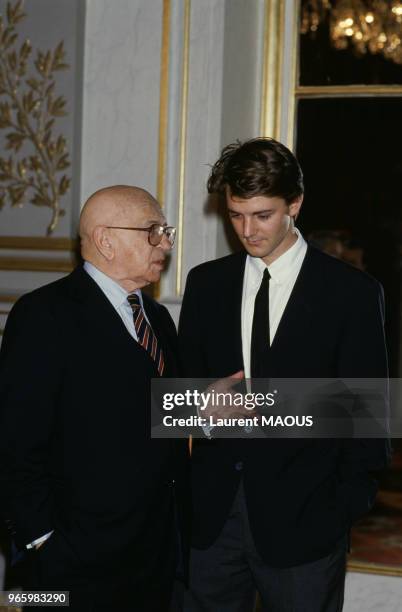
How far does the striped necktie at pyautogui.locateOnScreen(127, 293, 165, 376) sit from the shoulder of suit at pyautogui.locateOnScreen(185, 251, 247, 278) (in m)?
0.28

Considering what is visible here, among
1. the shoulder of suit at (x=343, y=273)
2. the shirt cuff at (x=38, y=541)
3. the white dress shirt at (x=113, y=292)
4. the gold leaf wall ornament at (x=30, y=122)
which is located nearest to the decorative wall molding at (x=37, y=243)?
the gold leaf wall ornament at (x=30, y=122)

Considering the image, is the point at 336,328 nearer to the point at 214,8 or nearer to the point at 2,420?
the point at 2,420

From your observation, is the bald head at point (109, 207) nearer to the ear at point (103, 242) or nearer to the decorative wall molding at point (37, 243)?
the ear at point (103, 242)

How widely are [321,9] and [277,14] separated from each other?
0.77 feet

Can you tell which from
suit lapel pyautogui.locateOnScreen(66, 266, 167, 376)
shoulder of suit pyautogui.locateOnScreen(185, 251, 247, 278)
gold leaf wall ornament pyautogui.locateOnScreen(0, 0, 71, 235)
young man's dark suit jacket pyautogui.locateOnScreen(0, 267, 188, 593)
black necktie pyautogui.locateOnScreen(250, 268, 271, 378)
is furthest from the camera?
gold leaf wall ornament pyautogui.locateOnScreen(0, 0, 71, 235)


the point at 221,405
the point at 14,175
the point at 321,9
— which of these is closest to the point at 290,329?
the point at 221,405

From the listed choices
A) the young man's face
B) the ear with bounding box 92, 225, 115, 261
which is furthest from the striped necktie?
the young man's face

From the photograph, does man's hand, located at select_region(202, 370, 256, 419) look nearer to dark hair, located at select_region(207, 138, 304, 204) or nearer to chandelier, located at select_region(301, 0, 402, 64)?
dark hair, located at select_region(207, 138, 304, 204)

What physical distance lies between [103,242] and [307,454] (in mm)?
896

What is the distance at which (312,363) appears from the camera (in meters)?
2.52

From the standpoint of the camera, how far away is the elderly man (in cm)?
234

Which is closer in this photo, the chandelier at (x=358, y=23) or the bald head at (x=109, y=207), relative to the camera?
the bald head at (x=109, y=207)

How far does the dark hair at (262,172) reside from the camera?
249cm

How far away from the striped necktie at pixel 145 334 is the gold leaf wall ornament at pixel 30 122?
1.52m
